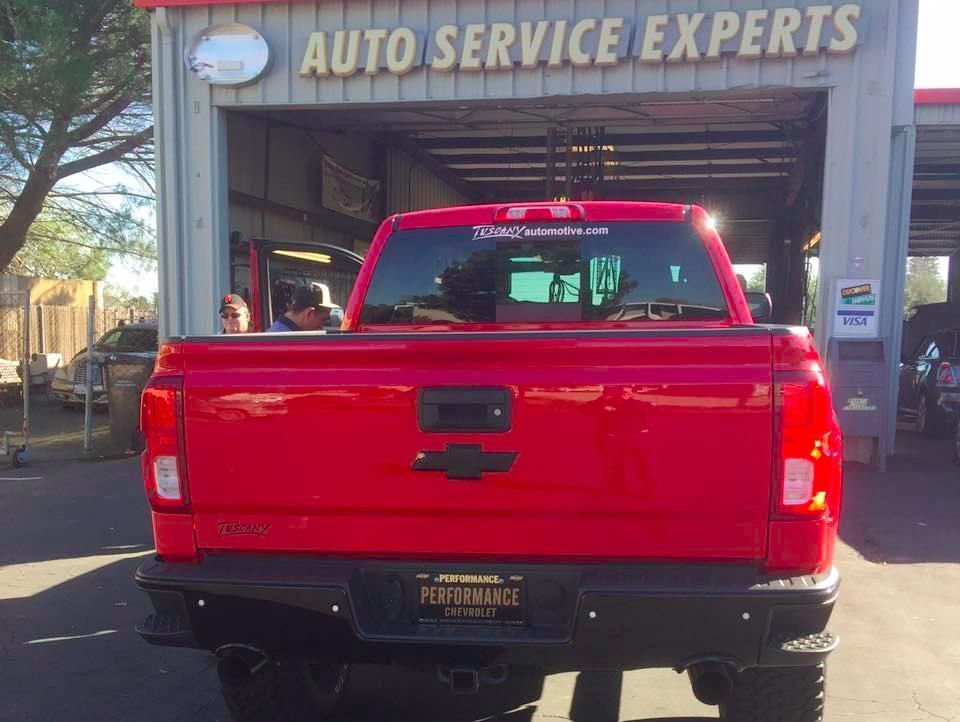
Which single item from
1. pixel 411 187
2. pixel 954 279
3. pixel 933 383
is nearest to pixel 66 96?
pixel 411 187

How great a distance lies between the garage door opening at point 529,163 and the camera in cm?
1141

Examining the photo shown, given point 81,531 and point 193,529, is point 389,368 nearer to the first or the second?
point 193,529

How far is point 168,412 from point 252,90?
7834 millimetres

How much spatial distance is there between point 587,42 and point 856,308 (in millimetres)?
4056

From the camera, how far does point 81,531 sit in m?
6.95

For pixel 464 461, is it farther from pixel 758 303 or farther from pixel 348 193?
pixel 348 193

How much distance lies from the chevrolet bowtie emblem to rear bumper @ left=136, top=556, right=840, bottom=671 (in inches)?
12.1

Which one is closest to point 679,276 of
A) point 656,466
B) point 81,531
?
point 656,466

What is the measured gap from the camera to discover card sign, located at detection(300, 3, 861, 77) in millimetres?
8648

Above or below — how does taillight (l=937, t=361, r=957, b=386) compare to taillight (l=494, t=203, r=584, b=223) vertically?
below

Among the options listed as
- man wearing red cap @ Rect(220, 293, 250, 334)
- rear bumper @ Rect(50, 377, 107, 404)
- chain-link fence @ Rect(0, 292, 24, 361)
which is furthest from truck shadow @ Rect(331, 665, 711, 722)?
chain-link fence @ Rect(0, 292, 24, 361)

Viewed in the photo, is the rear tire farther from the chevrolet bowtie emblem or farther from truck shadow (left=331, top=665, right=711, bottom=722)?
the chevrolet bowtie emblem

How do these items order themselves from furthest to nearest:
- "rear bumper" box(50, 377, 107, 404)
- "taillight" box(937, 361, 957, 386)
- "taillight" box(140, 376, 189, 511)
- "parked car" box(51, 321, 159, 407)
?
"rear bumper" box(50, 377, 107, 404) → "parked car" box(51, 321, 159, 407) → "taillight" box(937, 361, 957, 386) → "taillight" box(140, 376, 189, 511)

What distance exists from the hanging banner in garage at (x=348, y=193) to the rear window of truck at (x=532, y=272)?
9.85m
